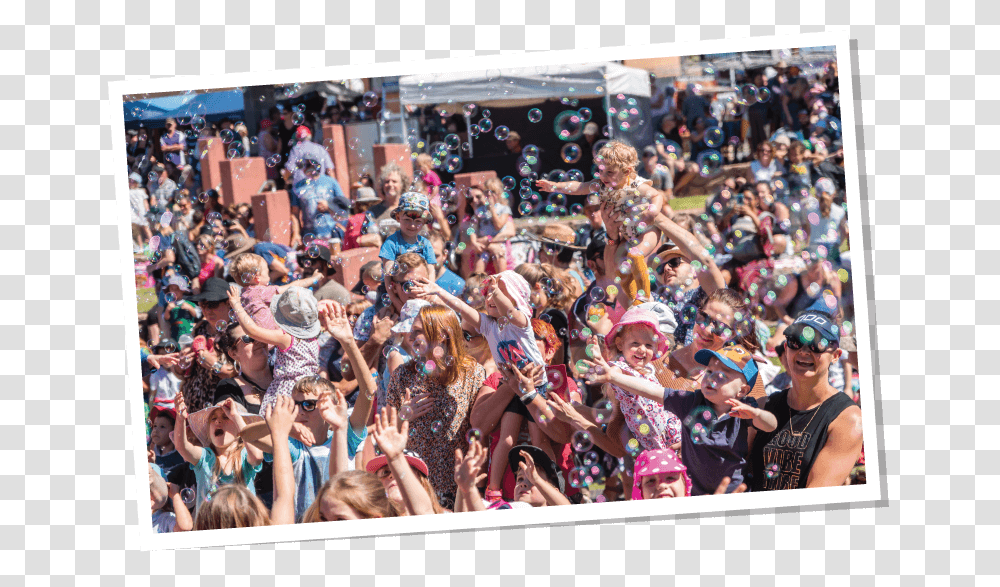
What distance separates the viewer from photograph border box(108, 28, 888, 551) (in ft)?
13.3

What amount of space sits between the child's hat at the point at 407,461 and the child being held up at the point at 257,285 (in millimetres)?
885

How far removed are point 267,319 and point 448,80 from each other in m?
1.72

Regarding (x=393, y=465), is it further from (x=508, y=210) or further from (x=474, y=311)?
(x=508, y=210)

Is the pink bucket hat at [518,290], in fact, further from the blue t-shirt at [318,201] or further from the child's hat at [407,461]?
the blue t-shirt at [318,201]

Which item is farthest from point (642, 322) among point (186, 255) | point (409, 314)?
point (186, 255)

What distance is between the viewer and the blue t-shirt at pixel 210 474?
13.4 feet

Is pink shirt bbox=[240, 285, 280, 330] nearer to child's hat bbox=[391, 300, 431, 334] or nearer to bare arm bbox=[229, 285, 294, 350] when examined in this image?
bare arm bbox=[229, 285, 294, 350]

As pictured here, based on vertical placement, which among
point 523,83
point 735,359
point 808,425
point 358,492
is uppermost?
point 523,83

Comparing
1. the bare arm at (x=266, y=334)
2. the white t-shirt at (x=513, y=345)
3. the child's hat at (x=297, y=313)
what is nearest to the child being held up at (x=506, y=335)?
the white t-shirt at (x=513, y=345)

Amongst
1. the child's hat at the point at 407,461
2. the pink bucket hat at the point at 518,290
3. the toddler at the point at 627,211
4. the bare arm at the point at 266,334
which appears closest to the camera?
the child's hat at the point at 407,461

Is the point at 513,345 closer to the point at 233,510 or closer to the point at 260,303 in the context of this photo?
the point at 260,303

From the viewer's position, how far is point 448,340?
4121 mm

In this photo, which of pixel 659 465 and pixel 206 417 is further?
pixel 206 417

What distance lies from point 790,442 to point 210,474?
2.81m
